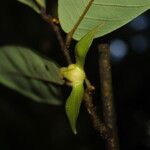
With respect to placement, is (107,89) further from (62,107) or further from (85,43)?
(62,107)

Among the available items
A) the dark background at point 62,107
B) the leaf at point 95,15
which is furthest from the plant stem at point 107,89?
the dark background at point 62,107

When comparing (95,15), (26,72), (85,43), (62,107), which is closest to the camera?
(85,43)

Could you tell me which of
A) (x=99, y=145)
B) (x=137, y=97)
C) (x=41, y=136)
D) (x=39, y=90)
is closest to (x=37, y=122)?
(x=41, y=136)

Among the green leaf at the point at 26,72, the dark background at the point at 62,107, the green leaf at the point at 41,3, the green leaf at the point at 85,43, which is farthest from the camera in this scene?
the dark background at the point at 62,107

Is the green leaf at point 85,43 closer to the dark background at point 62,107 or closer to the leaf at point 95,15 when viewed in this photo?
the leaf at point 95,15

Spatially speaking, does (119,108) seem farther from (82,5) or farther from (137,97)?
(82,5)

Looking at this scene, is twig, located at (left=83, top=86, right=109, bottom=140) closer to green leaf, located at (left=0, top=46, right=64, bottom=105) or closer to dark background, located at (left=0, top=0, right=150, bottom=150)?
green leaf, located at (left=0, top=46, right=64, bottom=105)

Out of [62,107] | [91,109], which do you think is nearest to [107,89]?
[91,109]
